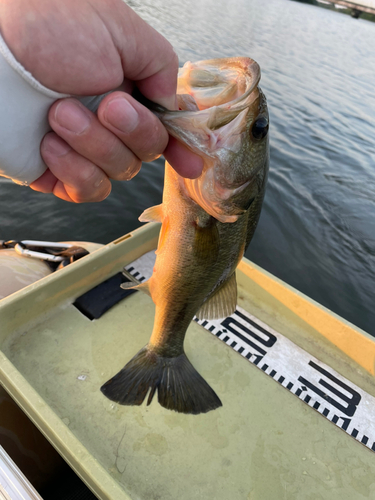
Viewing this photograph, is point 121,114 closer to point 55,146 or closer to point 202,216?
point 55,146

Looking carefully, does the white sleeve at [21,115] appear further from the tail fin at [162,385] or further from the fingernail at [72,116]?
the tail fin at [162,385]

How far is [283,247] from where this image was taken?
539cm

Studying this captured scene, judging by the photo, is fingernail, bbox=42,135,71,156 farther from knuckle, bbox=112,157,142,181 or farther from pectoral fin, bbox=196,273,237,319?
pectoral fin, bbox=196,273,237,319

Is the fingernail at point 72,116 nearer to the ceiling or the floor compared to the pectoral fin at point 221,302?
nearer to the ceiling

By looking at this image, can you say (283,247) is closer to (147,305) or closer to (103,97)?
(147,305)

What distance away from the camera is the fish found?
1.32 m

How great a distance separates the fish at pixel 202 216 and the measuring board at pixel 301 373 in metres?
0.78

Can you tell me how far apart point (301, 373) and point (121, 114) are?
2.39m

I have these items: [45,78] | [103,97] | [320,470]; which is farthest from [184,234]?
[320,470]

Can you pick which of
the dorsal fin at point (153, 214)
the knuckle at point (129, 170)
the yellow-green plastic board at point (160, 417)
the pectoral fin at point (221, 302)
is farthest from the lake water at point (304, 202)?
the knuckle at point (129, 170)

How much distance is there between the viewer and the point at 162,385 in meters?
2.02

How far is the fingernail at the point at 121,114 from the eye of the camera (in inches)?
39.3

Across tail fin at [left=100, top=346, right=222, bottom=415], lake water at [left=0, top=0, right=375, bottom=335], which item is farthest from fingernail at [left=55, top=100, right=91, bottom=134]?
lake water at [left=0, top=0, right=375, bottom=335]

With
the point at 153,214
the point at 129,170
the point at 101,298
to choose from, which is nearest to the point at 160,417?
the point at 101,298
